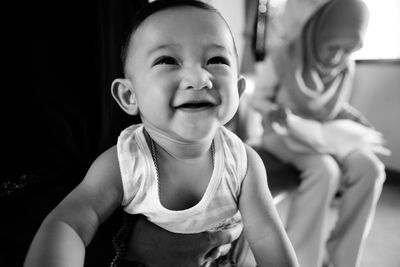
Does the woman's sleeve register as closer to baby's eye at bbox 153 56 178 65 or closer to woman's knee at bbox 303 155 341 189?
woman's knee at bbox 303 155 341 189

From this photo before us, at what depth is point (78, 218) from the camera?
428mm

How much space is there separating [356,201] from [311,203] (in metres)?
0.20

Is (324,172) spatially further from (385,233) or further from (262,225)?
(385,233)

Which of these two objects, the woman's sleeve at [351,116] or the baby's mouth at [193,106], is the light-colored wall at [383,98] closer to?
the woman's sleeve at [351,116]

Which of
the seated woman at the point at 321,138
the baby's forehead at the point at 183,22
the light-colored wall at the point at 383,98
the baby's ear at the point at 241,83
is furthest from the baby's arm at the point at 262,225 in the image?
the light-colored wall at the point at 383,98

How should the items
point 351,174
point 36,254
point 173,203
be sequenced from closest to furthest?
1. point 36,254
2. point 173,203
3. point 351,174

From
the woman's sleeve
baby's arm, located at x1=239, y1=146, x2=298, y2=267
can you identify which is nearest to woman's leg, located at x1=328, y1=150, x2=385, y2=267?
the woman's sleeve

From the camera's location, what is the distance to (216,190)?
1.73 ft

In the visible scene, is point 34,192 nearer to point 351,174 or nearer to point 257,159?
point 257,159

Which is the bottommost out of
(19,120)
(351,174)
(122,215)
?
(351,174)

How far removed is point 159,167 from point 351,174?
2.96ft

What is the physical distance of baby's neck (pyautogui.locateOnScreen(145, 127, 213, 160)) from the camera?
1.67ft

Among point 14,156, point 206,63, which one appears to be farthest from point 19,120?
point 206,63

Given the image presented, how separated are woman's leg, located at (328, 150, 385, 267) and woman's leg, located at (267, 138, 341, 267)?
2.6 inches
